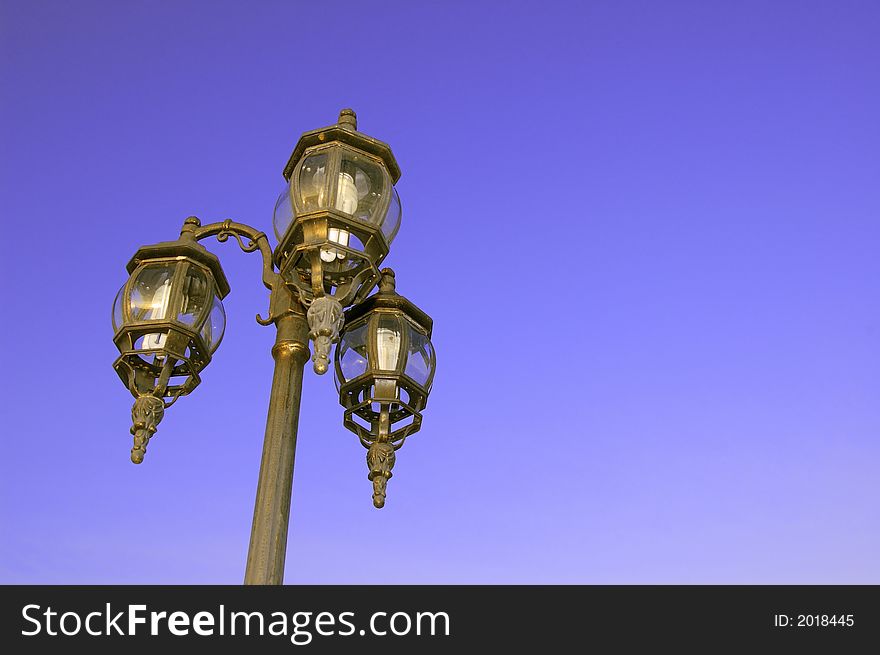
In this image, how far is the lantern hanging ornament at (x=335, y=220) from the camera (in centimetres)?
550

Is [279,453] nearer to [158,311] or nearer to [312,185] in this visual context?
[158,311]

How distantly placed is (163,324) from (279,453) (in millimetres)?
1071

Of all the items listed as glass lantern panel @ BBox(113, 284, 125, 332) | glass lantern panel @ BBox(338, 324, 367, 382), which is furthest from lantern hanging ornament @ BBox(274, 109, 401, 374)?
glass lantern panel @ BBox(113, 284, 125, 332)

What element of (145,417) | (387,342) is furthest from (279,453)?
(387,342)

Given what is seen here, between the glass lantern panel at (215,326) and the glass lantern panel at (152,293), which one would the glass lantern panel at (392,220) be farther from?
the glass lantern panel at (152,293)

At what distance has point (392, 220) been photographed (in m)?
5.90

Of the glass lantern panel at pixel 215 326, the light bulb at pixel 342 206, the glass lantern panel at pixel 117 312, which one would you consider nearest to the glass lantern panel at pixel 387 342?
the light bulb at pixel 342 206

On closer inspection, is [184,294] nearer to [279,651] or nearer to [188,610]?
[188,610]

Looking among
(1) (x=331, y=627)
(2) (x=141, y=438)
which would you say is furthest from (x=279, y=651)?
(2) (x=141, y=438)

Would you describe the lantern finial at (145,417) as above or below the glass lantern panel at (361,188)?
below

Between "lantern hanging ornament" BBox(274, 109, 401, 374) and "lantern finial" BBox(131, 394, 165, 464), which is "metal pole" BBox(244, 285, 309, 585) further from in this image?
"lantern finial" BBox(131, 394, 165, 464)

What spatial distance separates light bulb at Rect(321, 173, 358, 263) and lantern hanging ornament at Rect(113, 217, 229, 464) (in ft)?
3.02

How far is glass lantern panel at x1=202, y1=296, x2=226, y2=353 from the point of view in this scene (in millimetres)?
6043

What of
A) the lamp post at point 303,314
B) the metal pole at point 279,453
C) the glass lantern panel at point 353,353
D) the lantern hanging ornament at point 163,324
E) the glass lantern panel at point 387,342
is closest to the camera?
the metal pole at point 279,453
